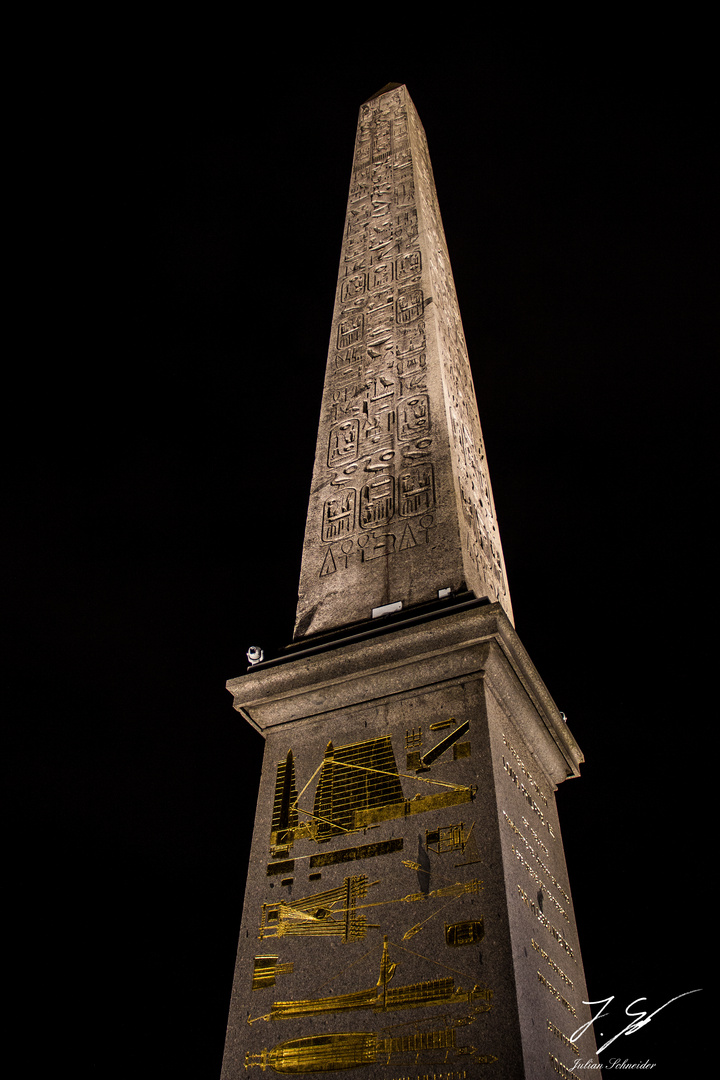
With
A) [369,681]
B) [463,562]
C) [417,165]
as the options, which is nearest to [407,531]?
[463,562]

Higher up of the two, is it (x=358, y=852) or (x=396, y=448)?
(x=396, y=448)

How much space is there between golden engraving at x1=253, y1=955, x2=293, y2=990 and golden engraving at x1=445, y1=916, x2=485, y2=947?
2.47 ft

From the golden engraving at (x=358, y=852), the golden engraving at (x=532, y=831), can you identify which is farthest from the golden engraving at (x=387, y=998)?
the golden engraving at (x=532, y=831)

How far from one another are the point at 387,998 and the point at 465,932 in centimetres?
40

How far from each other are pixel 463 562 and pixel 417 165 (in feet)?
19.2

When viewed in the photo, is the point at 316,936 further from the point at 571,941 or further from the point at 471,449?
the point at 471,449

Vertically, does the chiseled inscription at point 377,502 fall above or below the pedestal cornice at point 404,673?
above

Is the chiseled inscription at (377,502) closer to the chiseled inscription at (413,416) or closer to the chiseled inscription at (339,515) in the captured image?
the chiseled inscription at (339,515)

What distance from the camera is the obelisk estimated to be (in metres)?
3.69

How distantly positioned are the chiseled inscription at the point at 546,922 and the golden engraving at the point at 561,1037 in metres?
0.46

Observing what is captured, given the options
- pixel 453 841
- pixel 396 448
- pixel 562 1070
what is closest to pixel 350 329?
pixel 396 448

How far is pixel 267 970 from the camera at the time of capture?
4.08 meters

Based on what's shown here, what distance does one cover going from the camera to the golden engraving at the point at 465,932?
12.2 feet

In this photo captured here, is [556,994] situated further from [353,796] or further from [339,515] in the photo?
[339,515]
